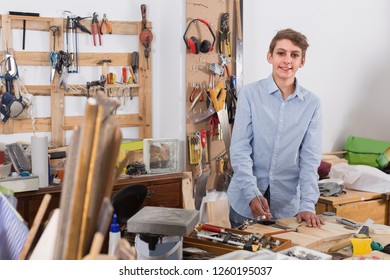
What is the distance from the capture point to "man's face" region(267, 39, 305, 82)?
2584 millimetres

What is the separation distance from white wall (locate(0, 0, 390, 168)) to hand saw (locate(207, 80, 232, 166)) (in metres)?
0.24

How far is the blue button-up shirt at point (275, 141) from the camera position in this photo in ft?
9.06

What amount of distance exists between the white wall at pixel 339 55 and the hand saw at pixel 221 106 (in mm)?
348

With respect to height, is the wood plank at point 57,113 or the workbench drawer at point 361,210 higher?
the wood plank at point 57,113

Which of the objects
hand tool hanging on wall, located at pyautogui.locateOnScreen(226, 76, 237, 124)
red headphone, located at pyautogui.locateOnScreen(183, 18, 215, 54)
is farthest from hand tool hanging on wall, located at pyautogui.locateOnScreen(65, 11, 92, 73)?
hand tool hanging on wall, located at pyautogui.locateOnScreen(226, 76, 237, 124)

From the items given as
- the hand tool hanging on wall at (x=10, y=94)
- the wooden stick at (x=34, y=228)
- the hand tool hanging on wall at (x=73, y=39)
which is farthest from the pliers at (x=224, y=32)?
the wooden stick at (x=34, y=228)

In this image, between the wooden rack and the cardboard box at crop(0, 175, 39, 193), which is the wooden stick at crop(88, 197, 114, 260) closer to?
the cardboard box at crop(0, 175, 39, 193)

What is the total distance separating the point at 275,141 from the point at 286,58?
45 centimetres

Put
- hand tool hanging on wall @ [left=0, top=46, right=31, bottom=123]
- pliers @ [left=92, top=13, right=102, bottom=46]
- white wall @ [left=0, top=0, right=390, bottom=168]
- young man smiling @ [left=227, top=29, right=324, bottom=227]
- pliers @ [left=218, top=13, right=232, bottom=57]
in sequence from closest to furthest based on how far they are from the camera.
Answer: young man smiling @ [left=227, top=29, right=324, bottom=227]
hand tool hanging on wall @ [left=0, top=46, right=31, bottom=123]
pliers @ [left=92, top=13, right=102, bottom=46]
white wall @ [left=0, top=0, right=390, bottom=168]
pliers @ [left=218, top=13, right=232, bottom=57]

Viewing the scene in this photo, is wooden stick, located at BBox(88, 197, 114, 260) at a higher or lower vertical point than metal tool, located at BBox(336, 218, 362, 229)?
higher

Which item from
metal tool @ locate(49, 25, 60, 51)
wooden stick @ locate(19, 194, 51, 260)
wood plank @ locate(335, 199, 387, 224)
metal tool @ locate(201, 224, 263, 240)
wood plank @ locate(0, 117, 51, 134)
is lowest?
wood plank @ locate(335, 199, 387, 224)

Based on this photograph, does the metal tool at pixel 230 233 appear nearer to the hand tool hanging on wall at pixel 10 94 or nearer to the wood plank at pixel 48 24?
the hand tool hanging on wall at pixel 10 94
